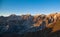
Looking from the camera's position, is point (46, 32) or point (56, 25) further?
point (56, 25)

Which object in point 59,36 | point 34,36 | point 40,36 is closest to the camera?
point 59,36

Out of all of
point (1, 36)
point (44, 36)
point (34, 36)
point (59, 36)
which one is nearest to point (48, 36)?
point (44, 36)

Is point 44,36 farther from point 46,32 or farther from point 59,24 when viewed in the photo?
point 59,24

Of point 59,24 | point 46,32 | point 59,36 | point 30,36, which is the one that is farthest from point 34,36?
point 59,36

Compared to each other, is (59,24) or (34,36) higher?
(59,24)

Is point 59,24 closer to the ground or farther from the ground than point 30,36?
farther from the ground

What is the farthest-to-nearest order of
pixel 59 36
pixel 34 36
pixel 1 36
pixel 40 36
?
pixel 1 36 → pixel 34 36 → pixel 40 36 → pixel 59 36

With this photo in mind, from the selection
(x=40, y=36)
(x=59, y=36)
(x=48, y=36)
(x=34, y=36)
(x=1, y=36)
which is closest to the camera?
(x=59, y=36)

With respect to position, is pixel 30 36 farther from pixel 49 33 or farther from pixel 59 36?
pixel 59 36

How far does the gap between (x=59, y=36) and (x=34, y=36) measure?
36.7m

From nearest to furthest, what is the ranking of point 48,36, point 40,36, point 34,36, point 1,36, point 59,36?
point 59,36, point 48,36, point 40,36, point 34,36, point 1,36

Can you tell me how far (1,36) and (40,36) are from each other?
2487 inches

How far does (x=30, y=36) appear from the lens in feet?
488

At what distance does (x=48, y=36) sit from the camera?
12731cm
